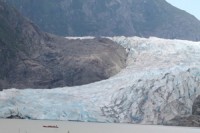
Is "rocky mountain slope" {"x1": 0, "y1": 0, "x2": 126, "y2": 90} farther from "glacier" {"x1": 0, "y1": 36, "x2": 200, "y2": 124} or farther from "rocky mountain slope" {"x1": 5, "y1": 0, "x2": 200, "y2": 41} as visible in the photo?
"rocky mountain slope" {"x1": 5, "y1": 0, "x2": 200, "y2": 41}

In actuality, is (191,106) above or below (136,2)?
below

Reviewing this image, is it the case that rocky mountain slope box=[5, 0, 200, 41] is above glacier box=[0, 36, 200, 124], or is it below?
above

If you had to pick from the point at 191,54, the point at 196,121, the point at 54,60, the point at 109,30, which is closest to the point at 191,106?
the point at 196,121

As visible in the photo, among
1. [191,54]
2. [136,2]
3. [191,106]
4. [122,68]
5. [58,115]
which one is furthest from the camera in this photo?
[136,2]

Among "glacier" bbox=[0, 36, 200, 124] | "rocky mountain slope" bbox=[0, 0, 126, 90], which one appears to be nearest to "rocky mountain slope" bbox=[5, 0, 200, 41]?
"rocky mountain slope" bbox=[0, 0, 126, 90]

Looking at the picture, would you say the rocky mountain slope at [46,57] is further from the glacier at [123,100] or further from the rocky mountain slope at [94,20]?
the rocky mountain slope at [94,20]

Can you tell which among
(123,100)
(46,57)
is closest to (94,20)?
(46,57)

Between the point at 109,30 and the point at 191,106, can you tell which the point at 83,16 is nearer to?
the point at 109,30
